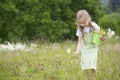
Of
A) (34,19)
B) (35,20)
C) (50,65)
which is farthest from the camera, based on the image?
(35,20)

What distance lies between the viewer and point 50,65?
9.37 m

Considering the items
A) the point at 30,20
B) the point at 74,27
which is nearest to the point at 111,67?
the point at 30,20

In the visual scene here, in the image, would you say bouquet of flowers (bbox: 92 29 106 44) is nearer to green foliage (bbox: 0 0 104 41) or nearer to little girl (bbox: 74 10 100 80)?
little girl (bbox: 74 10 100 80)

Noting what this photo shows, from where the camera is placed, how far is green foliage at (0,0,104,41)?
1936 centimetres

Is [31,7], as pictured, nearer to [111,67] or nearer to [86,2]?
[86,2]

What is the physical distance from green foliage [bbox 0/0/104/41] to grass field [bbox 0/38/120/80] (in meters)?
8.13

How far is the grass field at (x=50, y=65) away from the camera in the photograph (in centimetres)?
828

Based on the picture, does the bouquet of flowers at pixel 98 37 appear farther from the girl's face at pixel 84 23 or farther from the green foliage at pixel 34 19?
the green foliage at pixel 34 19

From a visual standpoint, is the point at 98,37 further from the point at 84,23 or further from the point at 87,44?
the point at 84,23

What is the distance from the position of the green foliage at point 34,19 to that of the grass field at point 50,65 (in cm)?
813

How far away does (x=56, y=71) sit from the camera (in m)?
8.70

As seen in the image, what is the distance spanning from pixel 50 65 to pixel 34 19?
10.2m

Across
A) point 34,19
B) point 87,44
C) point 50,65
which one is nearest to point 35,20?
point 34,19

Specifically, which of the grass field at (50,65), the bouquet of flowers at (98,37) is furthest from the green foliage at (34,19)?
the bouquet of flowers at (98,37)
